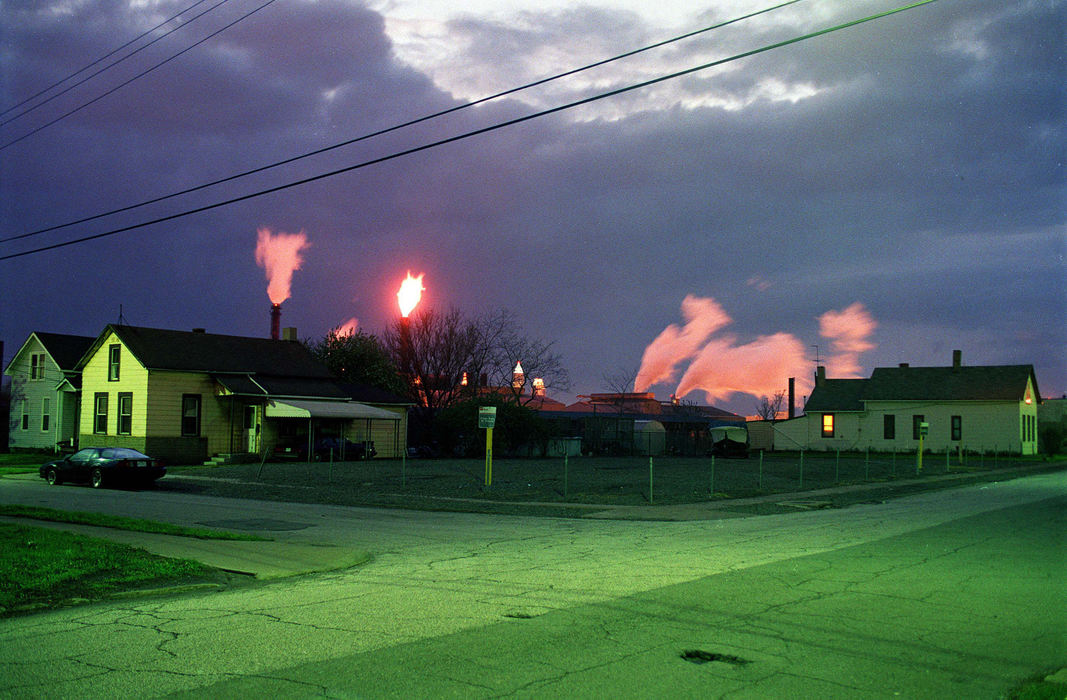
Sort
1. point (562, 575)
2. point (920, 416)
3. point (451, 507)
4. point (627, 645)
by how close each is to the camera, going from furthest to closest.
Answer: point (920, 416)
point (451, 507)
point (562, 575)
point (627, 645)

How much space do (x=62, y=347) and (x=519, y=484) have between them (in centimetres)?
3860

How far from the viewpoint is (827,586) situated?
33.5 feet

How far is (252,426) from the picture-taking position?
4428 cm

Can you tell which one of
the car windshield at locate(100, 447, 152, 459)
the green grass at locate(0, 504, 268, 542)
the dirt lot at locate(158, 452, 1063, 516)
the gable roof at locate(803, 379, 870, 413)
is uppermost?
the gable roof at locate(803, 379, 870, 413)

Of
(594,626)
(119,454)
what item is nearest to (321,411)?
(119,454)

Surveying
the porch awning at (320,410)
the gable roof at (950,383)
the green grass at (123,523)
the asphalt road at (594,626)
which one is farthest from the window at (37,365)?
the gable roof at (950,383)

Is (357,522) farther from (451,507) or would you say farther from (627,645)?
(627,645)

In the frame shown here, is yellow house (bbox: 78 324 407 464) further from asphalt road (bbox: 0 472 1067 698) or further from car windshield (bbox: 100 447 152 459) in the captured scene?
asphalt road (bbox: 0 472 1067 698)

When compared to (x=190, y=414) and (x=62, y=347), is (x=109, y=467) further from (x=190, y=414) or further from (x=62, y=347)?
(x=62, y=347)

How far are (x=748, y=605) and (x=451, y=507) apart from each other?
13.9 m

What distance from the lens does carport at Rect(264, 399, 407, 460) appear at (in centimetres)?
4171

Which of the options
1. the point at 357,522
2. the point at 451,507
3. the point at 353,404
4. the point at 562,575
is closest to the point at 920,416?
the point at 353,404

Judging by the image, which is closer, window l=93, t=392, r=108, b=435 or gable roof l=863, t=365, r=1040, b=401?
window l=93, t=392, r=108, b=435

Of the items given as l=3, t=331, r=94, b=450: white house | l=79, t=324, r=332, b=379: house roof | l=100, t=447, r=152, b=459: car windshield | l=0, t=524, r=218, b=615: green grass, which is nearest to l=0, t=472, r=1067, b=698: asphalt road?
l=0, t=524, r=218, b=615: green grass
